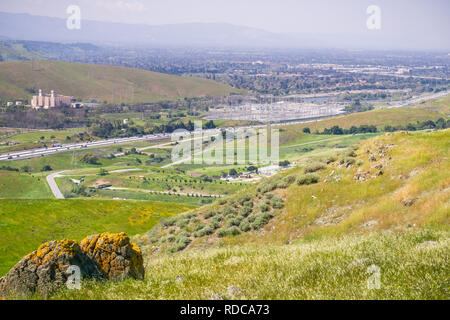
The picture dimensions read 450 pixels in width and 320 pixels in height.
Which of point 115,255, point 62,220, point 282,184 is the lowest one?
point 62,220

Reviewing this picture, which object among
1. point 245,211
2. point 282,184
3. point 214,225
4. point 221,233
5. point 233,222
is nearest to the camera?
point 221,233

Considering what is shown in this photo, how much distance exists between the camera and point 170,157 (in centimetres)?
12450

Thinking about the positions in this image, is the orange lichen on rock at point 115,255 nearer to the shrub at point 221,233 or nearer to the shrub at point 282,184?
the shrub at point 221,233

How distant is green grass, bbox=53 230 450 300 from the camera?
6.50 m

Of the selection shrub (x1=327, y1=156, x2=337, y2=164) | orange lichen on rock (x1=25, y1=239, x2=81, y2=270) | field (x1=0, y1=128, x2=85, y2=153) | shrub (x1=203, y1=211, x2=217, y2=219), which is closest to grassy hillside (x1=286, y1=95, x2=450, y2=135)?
field (x1=0, y1=128, x2=85, y2=153)

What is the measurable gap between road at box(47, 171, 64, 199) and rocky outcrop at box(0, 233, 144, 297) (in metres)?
76.0

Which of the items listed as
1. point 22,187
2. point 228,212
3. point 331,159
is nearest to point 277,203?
point 228,212

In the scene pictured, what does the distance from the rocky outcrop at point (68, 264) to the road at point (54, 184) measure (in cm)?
7599

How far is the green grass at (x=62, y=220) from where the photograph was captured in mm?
31484

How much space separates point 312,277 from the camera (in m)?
7.51

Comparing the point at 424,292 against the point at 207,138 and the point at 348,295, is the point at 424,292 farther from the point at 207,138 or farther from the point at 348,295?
the point at 207,138

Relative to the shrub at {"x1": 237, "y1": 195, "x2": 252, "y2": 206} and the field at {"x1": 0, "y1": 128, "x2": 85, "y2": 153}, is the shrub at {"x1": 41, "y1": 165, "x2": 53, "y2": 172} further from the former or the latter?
the shrub at {"x1": 237, "y1": 195, "x2": 252, "y2": 206}

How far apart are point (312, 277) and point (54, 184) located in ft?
305

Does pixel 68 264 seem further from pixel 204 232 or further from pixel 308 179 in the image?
pixel 308 179
